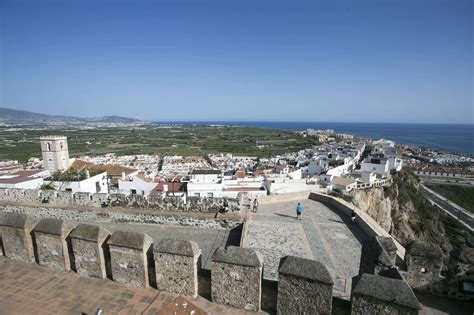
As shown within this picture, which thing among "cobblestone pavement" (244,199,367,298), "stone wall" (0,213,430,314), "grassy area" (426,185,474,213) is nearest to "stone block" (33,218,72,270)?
"stone wall" (0,213,430,314)

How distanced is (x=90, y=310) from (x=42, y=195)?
34.7 feet

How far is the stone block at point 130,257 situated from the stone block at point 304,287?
7.72 feet

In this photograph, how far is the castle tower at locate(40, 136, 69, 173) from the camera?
3341 centimetres

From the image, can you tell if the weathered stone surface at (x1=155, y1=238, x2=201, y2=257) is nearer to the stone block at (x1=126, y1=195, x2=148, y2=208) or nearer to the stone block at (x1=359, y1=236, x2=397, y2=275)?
the stone block at (x1=359, y1=236, x2=397, y2=275)

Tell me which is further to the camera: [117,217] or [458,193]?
[458,193]

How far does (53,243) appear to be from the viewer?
498 centimetres

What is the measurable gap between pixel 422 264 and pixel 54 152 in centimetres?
4039

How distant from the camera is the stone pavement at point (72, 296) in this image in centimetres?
403

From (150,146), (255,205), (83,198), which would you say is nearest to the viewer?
(83,198)

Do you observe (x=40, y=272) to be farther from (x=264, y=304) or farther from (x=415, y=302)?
(x=415, y=302)

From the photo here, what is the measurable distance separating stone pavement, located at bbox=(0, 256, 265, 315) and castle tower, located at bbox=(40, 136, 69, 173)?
34.6m

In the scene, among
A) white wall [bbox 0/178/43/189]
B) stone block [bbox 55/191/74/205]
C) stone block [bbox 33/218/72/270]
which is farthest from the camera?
white wall [bbox 0/178/43/189]

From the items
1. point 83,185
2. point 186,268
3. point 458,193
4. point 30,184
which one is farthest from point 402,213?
point 30,184

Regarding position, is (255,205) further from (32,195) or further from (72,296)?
(32,195)
